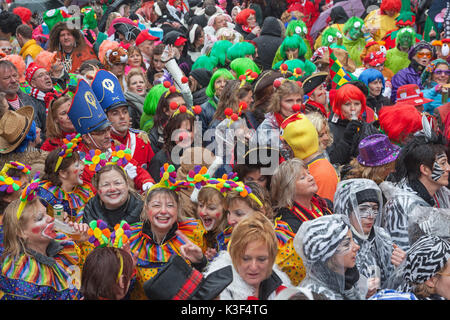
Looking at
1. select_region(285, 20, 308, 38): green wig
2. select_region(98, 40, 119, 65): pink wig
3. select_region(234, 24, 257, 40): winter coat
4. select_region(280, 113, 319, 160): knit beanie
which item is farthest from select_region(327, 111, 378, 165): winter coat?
select_region(234, 24, 257, 40): winter coat

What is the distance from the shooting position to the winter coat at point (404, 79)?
8.85m

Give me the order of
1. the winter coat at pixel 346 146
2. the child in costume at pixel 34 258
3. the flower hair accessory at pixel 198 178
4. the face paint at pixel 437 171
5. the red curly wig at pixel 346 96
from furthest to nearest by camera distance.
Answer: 1. the red curly wig at pixel 346 96
2. the winter coat at pixel 346 146
3. the face paint at pixel 437 171
4. the flower hair accessory at pixel 198 178
5. the child in costume at pixel 34 258

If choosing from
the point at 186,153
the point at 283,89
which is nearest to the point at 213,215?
the point at 186,153

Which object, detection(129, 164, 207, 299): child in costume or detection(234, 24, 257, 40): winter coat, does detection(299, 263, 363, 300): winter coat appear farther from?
detection(234, 24, 257, 40): winter coat

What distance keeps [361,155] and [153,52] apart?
4009mm

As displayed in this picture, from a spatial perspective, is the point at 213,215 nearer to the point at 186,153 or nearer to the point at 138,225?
the point at 138,225

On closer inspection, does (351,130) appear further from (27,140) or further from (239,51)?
(27,140)

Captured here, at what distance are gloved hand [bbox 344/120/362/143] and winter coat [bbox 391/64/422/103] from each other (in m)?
2.74

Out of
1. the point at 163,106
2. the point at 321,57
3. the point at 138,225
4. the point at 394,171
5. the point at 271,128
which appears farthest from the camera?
the point at 321,57

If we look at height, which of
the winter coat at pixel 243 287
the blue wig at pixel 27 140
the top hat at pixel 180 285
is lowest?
the blue wig at pixel 27 140

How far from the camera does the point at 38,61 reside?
25.8 feet

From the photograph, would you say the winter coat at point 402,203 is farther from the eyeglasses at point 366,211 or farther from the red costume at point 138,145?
the red costume at point 138,145

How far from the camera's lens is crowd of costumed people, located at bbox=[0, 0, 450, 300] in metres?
3.57

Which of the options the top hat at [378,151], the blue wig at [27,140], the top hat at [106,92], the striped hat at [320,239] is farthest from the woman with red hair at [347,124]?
the blue wig at [27,140]
